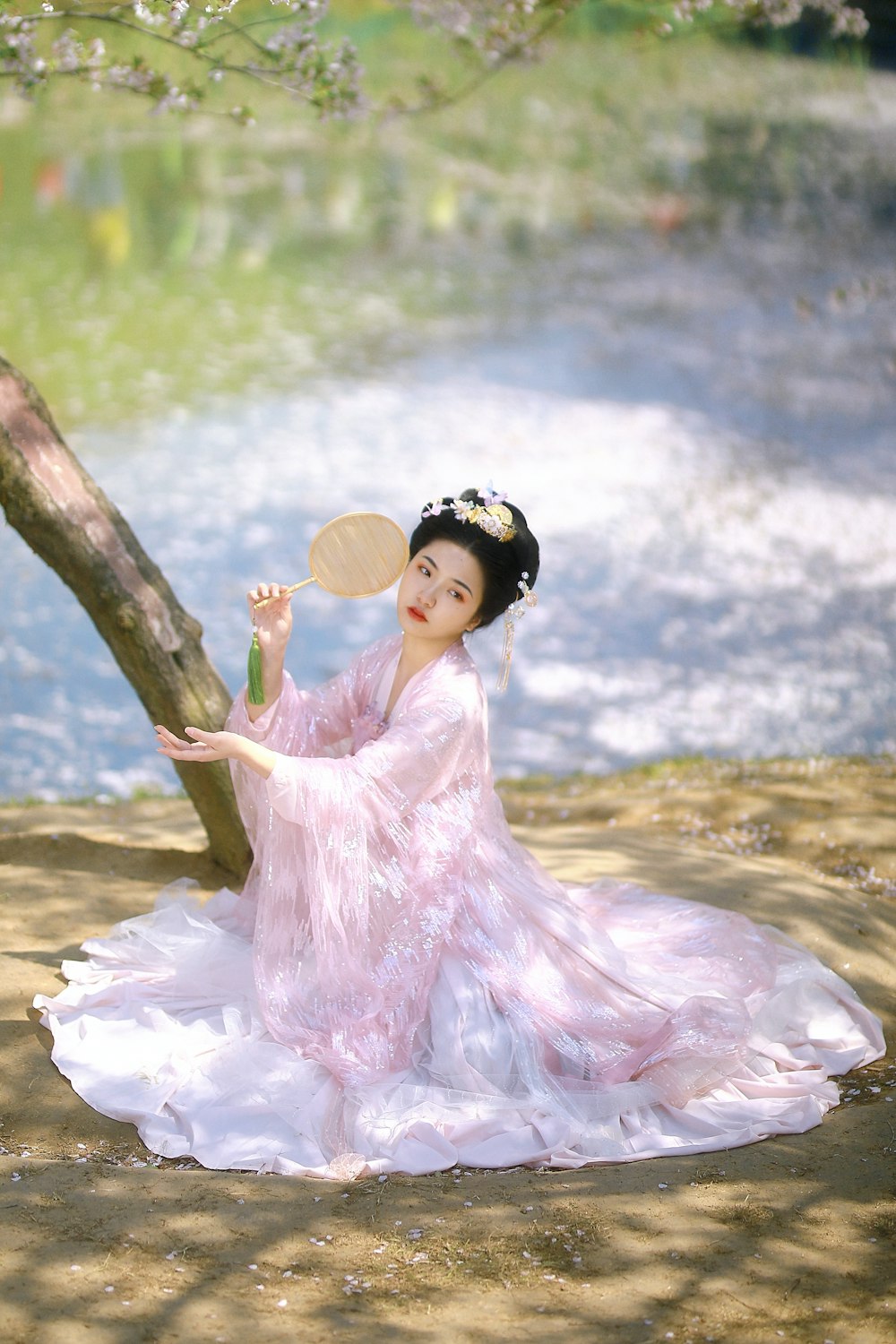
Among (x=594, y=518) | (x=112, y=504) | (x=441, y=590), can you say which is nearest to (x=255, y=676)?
(x=441, y=590)

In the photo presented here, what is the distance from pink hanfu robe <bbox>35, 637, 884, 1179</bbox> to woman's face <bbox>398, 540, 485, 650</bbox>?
0.11 meters

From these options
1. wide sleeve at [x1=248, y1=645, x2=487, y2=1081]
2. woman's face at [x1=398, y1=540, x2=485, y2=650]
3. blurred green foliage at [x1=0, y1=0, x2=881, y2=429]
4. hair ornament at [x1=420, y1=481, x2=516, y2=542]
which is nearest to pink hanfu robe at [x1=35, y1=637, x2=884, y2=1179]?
wide sleeve at [x1=248, y1=645, x2=487, y2=1081]

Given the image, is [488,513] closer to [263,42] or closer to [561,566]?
[263,42]

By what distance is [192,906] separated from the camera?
3686 millimetres

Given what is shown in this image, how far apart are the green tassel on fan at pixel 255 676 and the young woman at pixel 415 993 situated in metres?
0.02

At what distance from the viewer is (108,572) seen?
3.83 m

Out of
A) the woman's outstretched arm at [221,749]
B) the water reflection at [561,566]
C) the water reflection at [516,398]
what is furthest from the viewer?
the water reflection at [516,398]

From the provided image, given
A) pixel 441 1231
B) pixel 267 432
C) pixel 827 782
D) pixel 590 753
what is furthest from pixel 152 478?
pixel 441 1231

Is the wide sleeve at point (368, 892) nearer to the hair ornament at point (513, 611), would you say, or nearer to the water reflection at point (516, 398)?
the hair ornament at point (513, 611)

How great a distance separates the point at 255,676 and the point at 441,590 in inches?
18.4

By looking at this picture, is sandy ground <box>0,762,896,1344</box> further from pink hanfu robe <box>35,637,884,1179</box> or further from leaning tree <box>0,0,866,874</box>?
leaning tree <box>0,0,866,874</box>

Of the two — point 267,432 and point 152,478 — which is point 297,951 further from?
point 267,432

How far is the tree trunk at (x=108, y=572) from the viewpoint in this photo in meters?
3.78

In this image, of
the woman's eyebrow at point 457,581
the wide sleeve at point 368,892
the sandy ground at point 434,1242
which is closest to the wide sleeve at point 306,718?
the wide sleeve at point 368,892
